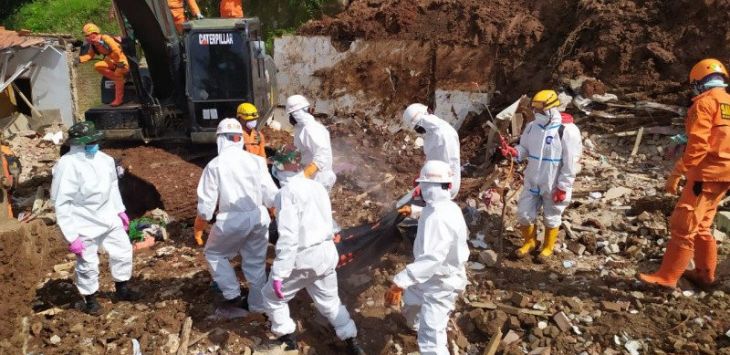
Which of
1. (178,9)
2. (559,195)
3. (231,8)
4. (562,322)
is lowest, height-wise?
(562,322)

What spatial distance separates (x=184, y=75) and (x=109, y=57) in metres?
1.15

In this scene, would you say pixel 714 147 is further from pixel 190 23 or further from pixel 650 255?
pixel 190 23

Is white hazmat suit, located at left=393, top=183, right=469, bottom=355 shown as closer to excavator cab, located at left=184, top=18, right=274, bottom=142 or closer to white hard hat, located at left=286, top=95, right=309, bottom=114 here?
white hard hat, located at left=286, top=95, right=309, bottom=114

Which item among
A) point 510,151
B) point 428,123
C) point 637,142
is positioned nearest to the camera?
point 428,123

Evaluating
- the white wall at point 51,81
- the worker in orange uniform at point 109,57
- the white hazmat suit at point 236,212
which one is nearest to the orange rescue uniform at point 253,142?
the white hazmat suit at point 236,212

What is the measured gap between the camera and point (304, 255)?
4.29m

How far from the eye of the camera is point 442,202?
159 inches

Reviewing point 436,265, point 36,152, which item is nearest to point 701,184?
point 436,265

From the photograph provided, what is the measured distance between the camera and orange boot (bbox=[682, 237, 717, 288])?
516cm

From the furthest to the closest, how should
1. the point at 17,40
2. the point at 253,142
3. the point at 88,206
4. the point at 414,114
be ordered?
1. the point at 17,40
2. the point at 253,142
3. the point at 414,114
4. the point at 88,206

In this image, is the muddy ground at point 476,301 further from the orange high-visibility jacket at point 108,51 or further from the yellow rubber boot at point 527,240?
the orange high-visibility jacket at point 108,51

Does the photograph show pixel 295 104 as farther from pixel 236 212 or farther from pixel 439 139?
pixel 236 212

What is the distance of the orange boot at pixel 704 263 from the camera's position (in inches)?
203

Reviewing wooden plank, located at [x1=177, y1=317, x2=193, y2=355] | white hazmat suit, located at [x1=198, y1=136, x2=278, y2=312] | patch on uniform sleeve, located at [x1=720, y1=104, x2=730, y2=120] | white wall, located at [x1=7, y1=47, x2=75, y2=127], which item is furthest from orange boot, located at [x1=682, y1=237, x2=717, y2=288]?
white wall, located at [x1=7, y1=47, x2=75, y2=127]
